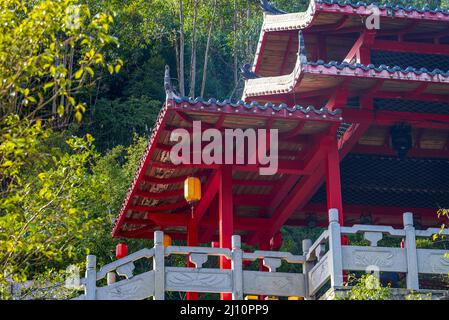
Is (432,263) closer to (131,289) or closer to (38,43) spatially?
(131,289)

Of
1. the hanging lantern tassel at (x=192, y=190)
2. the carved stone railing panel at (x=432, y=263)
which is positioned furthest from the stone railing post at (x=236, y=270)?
the carved stone railing panel at (x=432, y=263)

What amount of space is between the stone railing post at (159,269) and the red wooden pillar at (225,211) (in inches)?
36.4

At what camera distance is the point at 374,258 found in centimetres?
1010

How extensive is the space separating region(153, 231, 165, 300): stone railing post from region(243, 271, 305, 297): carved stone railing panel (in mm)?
909

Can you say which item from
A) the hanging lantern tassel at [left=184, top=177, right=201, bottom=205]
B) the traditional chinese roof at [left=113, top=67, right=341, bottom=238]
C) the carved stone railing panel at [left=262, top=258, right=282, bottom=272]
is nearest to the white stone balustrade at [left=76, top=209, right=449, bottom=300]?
the carved stone railing panel at [left=262, top=258, right=282, bottom=272]

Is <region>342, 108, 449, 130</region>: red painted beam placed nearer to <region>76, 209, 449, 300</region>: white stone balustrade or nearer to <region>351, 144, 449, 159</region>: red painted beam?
<region>351, 144, 449, 159</region>: red painted beam

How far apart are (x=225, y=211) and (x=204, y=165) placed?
615 millimetres

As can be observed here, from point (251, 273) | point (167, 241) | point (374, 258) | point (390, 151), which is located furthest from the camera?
point (167, 241)

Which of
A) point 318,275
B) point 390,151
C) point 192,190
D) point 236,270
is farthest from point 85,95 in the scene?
point 318,275

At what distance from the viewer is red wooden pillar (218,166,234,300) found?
11156 mm

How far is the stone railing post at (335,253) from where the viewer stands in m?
9.85

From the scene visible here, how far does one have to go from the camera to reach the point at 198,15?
2580cm

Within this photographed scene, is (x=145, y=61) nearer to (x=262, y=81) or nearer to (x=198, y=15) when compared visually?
(x=198, y=15)

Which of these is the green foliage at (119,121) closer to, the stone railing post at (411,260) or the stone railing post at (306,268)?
the stone railing post at (306,268)
